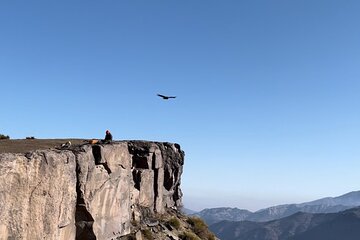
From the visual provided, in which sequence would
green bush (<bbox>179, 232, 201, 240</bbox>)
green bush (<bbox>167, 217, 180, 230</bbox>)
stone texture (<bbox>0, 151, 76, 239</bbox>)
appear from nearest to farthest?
stone texture (<bbox>0, 151, 76, 239</bbox>) → green bush (<bbox>179, 232, 201, 240</bbox>) → green bush (<bbox>167, 217, 180, 230</bbox>)

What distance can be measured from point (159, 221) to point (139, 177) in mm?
3651

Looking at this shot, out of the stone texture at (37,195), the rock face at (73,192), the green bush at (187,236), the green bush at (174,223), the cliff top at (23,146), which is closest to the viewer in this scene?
the stone texture at (37,195)

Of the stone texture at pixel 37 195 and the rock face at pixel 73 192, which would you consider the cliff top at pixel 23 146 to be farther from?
the stone texture at pixel 37 195

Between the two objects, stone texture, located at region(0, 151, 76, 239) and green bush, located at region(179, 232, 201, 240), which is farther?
green bush, located at region(179, 232, 201, 240)

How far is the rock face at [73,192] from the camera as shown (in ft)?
40.7

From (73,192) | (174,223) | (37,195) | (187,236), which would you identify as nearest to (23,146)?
(73,192)

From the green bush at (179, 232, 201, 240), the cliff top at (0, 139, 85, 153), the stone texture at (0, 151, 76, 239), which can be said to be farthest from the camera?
the green bush at (179, 232, 201, 240)

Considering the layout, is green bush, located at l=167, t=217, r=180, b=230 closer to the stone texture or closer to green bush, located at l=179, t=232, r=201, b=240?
green bush, located at l=179, t=232, r=201, b=240

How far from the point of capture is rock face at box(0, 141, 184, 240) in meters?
12.4

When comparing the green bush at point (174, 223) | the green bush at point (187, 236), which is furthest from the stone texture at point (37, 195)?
the green bush at point (174, 223)

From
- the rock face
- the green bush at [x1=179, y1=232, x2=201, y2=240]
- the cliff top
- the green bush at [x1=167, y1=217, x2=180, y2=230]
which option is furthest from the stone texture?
the green bush at [x1=167, y1=217, x2=180, y2=230]

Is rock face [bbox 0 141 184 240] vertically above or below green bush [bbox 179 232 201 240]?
above

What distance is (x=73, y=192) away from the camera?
54.1 feet

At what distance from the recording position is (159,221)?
3014cm
